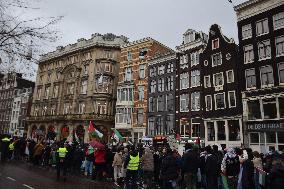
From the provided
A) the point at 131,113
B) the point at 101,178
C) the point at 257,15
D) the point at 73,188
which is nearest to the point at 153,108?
the point at 131,113

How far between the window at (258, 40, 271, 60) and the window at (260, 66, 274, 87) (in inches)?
51.0

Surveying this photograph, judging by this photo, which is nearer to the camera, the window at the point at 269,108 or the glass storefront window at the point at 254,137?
the window at the point at 269,108

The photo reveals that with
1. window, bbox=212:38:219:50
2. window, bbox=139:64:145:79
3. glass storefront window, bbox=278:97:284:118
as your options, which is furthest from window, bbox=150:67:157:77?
glass storefront window, bbox=278:97:284:118

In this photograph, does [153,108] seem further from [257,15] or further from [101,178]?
[101,178]

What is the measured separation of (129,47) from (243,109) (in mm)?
24194

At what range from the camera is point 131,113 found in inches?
1810

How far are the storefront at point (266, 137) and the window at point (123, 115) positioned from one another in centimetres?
1969

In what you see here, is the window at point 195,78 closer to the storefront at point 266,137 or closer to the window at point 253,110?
the window at point 253,110

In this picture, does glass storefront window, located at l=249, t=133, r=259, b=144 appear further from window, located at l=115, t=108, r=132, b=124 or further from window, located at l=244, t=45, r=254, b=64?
window, located at l=115, t=108, r=132, b=124

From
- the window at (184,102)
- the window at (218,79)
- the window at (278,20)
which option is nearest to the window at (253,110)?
the window at (218,79)

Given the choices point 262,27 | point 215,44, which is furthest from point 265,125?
point 215,44

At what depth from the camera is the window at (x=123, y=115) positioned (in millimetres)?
46138

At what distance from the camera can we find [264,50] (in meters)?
32.0

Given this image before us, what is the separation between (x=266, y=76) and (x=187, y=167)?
23.2 m
